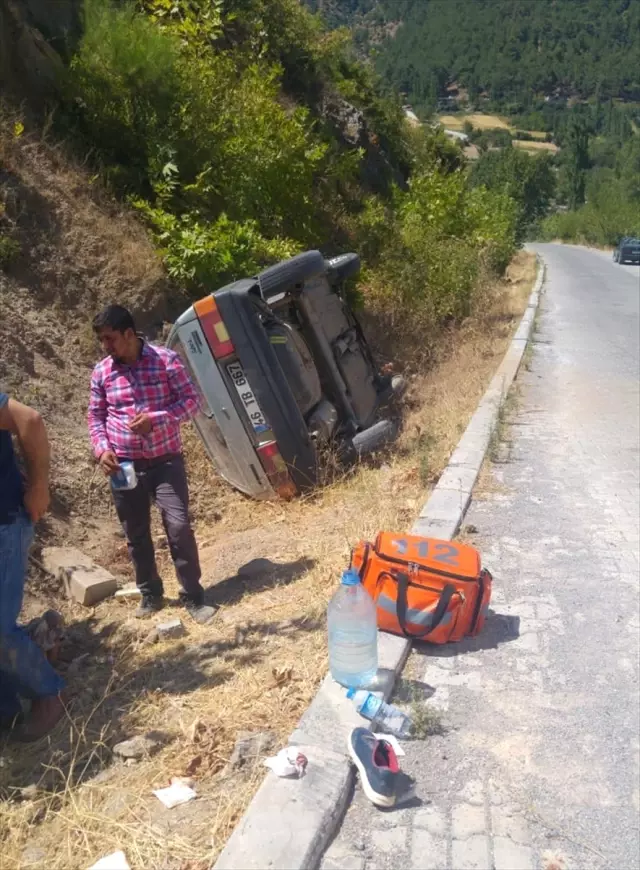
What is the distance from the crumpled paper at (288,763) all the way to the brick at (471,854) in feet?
1.91

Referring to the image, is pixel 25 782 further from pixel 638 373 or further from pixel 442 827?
pixel 638 373

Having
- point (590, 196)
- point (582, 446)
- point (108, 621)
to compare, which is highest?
point (108, 621)

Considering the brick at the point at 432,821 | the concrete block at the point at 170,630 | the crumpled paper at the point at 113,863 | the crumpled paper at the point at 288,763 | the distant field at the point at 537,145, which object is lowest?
the distant field at the point at 537,145

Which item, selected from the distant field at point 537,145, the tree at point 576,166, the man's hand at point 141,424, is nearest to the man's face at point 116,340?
the man's hand at point 141,424

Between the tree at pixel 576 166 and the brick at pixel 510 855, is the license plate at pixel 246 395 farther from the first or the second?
the tree at pixel 576 166

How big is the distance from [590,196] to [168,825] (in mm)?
92998

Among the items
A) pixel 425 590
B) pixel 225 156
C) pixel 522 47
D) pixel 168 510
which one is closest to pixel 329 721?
pixel 425 590

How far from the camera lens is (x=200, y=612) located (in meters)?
4.56

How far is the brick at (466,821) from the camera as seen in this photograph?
287 cm

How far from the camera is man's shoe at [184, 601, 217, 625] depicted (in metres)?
4.51

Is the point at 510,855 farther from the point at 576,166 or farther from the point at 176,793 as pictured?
the point at 576,166

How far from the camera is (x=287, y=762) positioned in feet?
9.86

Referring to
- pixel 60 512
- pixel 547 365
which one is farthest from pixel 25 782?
pixel 547 365

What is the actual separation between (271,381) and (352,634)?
308cm
